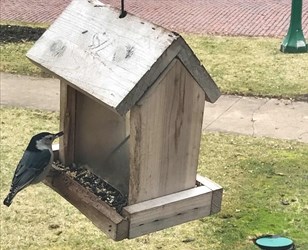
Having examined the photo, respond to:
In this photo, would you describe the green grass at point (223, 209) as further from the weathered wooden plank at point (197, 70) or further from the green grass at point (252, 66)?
the weathered wooden plank at point (197, 70)

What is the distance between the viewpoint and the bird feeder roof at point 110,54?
105 inches

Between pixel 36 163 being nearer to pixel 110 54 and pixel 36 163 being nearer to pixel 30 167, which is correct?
pixel 30 167

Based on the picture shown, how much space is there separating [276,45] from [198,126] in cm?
778

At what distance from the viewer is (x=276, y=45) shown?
34.6ft

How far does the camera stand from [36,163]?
3.32m

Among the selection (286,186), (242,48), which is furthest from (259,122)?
(242,48)

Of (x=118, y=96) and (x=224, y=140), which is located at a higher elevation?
(x=118, y=96)

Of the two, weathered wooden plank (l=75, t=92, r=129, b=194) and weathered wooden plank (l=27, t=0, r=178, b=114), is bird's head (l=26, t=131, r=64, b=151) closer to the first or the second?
weathered wooden plank (l=75, t=92, r=129, b=194)

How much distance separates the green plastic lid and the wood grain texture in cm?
171

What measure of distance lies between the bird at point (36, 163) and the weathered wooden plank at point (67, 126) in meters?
0.16

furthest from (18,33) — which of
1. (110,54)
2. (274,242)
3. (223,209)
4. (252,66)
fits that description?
(110,54)

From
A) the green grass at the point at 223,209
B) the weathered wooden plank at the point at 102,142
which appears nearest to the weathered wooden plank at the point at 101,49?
the weathered wooden plank at the point at 102,142

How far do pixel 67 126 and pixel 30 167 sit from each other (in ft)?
1.23

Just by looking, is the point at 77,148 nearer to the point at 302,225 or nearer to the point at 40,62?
the point at 40,62
